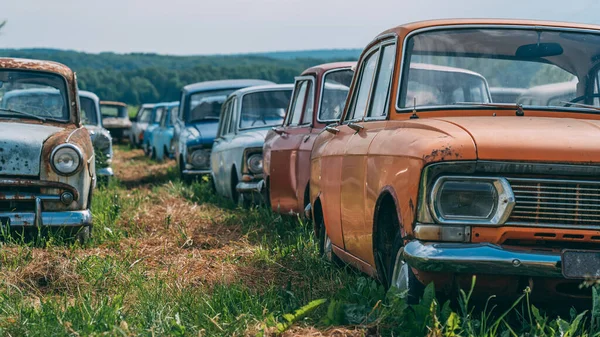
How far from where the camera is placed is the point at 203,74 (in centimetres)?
8438

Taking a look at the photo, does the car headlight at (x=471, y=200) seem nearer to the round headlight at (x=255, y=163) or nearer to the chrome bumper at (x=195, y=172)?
the round headlight at (x=255, y=163)

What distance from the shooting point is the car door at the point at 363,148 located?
519 centimetres

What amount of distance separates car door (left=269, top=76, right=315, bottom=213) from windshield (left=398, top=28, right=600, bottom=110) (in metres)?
3.26

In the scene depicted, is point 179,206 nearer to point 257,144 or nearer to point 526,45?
point 257,144

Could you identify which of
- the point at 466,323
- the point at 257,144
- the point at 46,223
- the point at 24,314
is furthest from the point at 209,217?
the point at 466,323

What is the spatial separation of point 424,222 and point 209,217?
602 centimetres

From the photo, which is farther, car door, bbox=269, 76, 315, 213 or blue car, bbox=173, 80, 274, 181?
blue car, bbox=173, 80, 274, 181

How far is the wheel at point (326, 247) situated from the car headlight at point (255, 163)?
406 centimetres

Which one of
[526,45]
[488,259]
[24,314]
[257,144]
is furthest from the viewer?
[257,144]

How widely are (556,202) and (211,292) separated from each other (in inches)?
85.3

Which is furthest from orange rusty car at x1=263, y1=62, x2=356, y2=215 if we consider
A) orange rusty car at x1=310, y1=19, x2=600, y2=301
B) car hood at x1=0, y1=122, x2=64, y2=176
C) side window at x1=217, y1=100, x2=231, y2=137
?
side window at x1=217, y1=100, x2=231, y2=137

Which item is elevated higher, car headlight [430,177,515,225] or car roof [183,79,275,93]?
car headlight [430,177,515,225]

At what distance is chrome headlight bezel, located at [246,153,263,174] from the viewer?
10828mm

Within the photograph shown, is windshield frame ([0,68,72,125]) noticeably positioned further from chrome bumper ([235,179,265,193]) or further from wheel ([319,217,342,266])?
wheel ([319,217,342,266])
